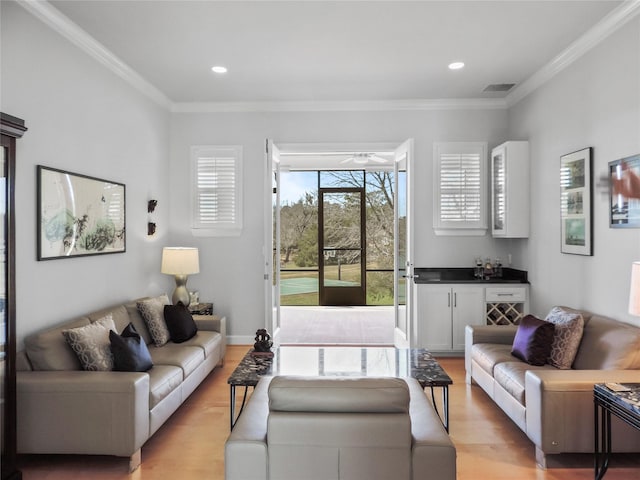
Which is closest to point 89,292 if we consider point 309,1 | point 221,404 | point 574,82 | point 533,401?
point 221,404

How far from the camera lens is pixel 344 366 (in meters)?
3.40

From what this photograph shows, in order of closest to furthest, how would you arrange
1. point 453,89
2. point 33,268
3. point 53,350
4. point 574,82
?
point 53,350 < point 33,268 < point 574,82 < point 453,89

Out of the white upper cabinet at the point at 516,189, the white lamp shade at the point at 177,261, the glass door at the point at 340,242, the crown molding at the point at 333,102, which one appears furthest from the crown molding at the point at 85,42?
the glass door at the point at 340,242

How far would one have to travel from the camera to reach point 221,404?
11.8 ft

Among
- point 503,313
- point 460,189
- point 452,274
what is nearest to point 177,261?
point 452,274

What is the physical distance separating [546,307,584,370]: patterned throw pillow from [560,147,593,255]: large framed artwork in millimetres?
672

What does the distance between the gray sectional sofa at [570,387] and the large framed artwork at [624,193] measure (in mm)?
736

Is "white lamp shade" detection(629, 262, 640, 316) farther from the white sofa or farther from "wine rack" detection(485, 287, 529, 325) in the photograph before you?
"wine rack" detection(485, 287, 529, 325)

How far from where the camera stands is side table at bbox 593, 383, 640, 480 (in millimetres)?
2139

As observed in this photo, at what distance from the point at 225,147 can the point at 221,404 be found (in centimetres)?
310

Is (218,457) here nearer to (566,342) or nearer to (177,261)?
(177,261)

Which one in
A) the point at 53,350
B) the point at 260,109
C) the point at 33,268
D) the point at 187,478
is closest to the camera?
the point at 187,478

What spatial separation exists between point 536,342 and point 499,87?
291 cm

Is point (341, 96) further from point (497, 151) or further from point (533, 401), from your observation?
point (533, 401)
